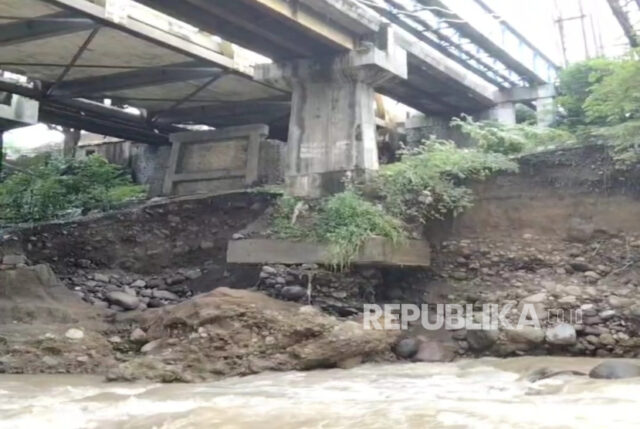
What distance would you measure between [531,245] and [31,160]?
39.4 feet

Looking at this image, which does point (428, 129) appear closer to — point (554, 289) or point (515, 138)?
point (515, 138)

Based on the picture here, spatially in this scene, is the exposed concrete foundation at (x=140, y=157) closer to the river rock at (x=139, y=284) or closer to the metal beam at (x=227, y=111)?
the metal beam at (x=227, y=111)

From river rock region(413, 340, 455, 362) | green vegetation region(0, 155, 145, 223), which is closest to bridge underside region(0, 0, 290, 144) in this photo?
green vegetation region(0, 155, 145, 223)

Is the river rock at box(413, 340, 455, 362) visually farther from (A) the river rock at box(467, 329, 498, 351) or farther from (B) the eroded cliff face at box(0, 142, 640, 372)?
(A) the river rock at box(467, 329, 498, 351)

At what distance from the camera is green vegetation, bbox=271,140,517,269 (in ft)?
27.7

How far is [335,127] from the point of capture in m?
10.2

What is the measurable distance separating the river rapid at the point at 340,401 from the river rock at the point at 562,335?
0.54 m

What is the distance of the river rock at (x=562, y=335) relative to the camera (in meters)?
7.49

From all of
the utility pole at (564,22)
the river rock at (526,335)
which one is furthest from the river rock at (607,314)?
the utility pole at (564,22)

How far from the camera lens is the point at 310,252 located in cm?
838

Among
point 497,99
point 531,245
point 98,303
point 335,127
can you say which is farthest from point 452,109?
point 98,303

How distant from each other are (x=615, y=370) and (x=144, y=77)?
886 cm

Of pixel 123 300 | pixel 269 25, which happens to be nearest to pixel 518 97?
pixel 269 25

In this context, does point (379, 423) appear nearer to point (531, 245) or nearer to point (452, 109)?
point (531, 245)
